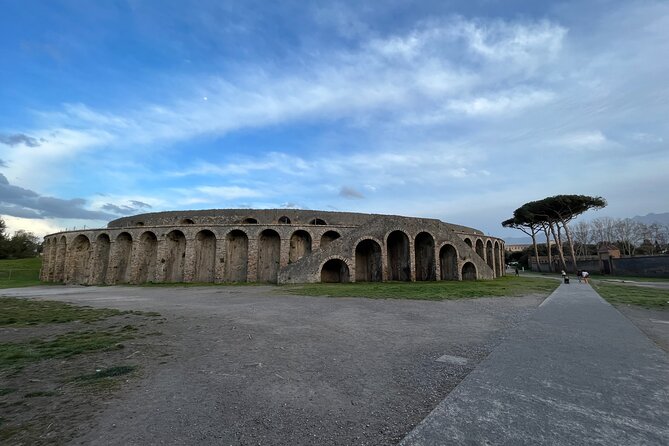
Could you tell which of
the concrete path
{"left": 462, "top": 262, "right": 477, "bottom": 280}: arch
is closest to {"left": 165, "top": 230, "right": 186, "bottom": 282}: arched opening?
{"left": 462, "top": 262, "right": 477, "bottom": 280}: arch

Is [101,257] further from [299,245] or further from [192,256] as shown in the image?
[299,245]

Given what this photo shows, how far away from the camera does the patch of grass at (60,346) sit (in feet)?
15.1

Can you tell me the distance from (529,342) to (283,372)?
3.98m

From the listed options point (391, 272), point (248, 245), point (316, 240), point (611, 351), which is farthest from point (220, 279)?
point (611, 351)

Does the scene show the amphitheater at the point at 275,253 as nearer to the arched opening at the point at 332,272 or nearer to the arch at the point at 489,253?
the arched opening at the point at 332,272

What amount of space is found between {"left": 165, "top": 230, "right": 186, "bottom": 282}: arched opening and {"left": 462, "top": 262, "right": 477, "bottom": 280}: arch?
23.1 m

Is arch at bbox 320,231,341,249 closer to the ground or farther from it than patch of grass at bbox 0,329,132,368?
farther from it

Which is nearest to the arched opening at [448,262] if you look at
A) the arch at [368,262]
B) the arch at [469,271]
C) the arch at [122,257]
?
the arch at [469,271]

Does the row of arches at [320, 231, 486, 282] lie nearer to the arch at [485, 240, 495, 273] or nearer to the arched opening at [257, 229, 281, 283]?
the arched opening at [257, 229, 281, 283]

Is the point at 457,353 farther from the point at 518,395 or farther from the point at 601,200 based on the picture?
the point at 601,200

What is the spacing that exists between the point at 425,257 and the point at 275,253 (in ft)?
40.3

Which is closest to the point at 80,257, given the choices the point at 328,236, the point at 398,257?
the point at 328,236

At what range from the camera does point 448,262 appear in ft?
79.8

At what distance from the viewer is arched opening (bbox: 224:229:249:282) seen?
81.8 feet
